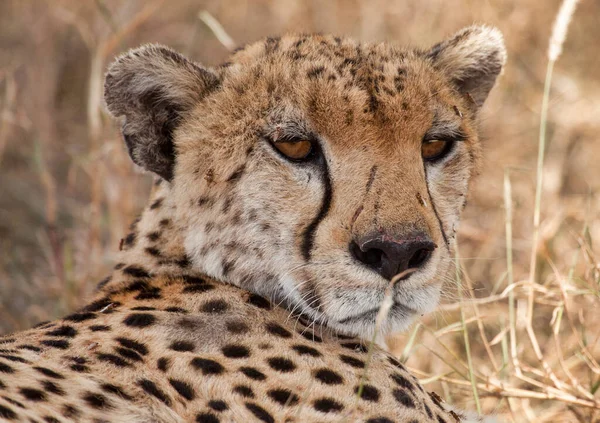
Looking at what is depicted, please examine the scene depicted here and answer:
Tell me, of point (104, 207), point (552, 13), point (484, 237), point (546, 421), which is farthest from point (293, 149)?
point (552, 13)

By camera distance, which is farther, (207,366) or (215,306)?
(215,306)

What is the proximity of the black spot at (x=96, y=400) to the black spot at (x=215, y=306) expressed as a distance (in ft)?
1.19

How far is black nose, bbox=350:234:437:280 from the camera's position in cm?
201

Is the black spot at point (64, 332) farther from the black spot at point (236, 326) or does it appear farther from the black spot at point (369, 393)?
the black spot at point (369, 393)

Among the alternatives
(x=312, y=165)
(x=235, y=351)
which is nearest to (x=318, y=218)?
(x=312, y=165)

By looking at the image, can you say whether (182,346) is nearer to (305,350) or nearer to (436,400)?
(305,350)

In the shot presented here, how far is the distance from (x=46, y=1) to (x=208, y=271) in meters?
3.84

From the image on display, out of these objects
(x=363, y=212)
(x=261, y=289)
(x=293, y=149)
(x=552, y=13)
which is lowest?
(x=261, y=289)

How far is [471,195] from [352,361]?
2.60ft

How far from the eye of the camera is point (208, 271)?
228 cm

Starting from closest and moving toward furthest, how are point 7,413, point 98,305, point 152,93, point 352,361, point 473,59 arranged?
point 7,413
point 352,361
point 98,305
point 152,93
point 473,59

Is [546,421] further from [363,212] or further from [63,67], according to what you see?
[63,67]

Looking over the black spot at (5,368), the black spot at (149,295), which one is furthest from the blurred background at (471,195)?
the black spot at (5,368)

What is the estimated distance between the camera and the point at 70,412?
1838mm
